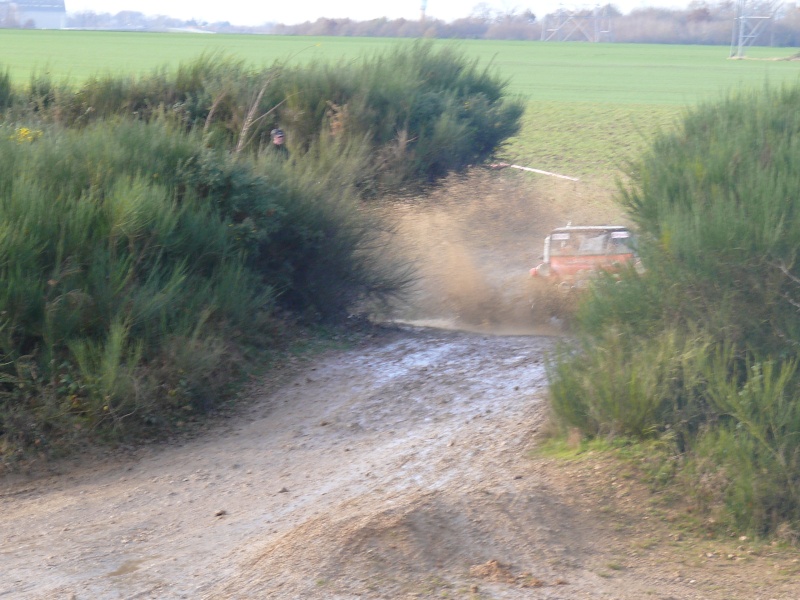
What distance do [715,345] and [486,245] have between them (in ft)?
36.4

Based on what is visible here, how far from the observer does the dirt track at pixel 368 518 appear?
438 cm

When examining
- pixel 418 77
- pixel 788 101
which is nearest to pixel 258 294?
pixel 788 101

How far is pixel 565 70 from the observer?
5719 centimetres

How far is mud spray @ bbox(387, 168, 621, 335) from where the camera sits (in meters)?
12.6

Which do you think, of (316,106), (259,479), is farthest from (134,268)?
(316,106)

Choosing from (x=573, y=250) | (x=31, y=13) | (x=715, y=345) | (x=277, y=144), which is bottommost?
(x=573, y=250)

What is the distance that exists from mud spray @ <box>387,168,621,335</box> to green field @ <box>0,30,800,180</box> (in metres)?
1.75

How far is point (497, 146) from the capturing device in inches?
717

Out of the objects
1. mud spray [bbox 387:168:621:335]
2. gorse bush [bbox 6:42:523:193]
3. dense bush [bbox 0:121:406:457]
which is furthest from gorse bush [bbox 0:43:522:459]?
mud spray [bbox 387:168:621:335]

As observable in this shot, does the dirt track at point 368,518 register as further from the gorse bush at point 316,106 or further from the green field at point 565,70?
the green field at point 565,70

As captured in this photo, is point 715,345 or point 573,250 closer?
point 715,345

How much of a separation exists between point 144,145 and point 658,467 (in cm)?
598

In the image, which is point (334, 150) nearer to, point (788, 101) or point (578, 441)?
point (788, 101)

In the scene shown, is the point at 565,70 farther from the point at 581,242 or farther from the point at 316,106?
the point at 581,242
